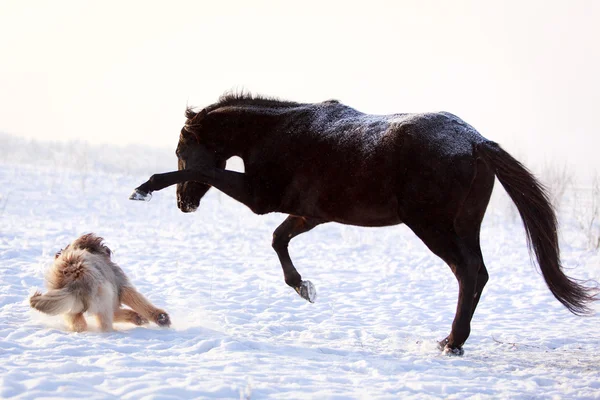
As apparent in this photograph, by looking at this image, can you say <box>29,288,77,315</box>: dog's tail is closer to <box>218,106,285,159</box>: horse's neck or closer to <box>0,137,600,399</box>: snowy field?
<box>0,137,600,399</box>: snowy field

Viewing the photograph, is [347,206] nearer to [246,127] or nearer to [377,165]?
[377,165]

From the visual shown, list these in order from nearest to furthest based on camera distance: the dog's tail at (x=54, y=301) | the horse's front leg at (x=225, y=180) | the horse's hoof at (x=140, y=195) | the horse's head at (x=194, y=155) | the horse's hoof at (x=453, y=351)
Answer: the dog's tail at (x=54, y=301), the horse's hoof at (x=453, y=351), the horse's hoof at (x=140, y=195), the horse's front leg at (x=225, y=180), the horse's head at (x=194, y=155)

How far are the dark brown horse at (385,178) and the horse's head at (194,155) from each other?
1 centimetres

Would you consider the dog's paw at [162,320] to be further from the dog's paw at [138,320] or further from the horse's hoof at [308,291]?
the horse's hoof at [308,291]

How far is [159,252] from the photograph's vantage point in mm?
A: 10977

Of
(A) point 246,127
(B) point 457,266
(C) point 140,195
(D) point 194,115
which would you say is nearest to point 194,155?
(D) point 194,115

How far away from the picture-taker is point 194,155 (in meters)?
6.39

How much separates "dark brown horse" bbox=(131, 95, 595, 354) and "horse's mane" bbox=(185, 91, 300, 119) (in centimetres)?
11

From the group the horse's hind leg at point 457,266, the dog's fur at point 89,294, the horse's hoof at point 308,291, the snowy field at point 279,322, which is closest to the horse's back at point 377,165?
the horse's hind leg at point 457,266

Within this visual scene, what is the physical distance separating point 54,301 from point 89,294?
0.28 meters

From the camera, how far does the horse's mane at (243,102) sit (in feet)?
21.2

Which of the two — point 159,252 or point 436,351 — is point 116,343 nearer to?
point 436,351

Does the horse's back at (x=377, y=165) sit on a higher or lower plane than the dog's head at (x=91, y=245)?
higher

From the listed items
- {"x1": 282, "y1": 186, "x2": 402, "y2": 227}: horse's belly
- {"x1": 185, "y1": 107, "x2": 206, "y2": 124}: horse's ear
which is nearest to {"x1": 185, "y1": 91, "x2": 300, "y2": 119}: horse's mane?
{"x1": 185, "y1": 107, "x2": 206, "y2": 124}: horse's ear
